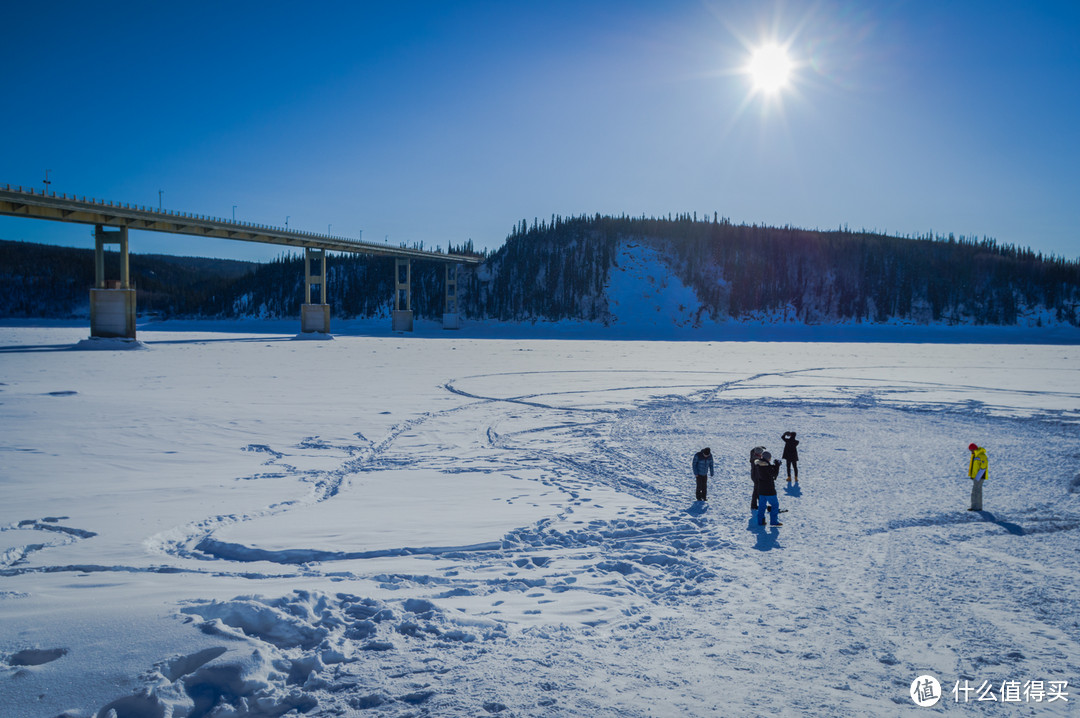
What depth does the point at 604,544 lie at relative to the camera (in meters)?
7.39

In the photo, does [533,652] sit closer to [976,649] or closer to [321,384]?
[976,649]

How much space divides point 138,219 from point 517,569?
49.2 metres

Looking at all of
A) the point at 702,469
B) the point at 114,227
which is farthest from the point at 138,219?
the point at 702,469

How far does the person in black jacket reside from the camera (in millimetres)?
8023

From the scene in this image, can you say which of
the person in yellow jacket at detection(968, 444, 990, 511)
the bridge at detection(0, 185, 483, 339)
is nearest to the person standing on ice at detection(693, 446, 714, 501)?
the person in yellow jacket at detection(968, 444, 990, 511)

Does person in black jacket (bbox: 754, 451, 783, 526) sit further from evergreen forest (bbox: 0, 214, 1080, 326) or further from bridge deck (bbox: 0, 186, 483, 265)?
evergreen forest (bbox: 0, 214, 1080, 326)

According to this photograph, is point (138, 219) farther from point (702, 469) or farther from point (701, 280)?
→ point (701, 280)

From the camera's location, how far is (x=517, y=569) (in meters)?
6.52

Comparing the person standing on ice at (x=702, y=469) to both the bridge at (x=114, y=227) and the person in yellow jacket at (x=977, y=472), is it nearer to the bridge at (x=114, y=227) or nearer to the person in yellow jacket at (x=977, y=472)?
the person in yellow jacket at (x=977, y=472)

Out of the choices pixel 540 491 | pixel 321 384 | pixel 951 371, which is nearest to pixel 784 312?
pixel 951 371

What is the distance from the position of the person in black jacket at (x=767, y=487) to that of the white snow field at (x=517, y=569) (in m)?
0.27

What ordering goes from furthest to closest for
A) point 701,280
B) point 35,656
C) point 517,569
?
point 701,280, point 517,569, point 35,656

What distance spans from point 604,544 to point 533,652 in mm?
2678

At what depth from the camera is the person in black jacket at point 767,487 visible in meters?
8.02
